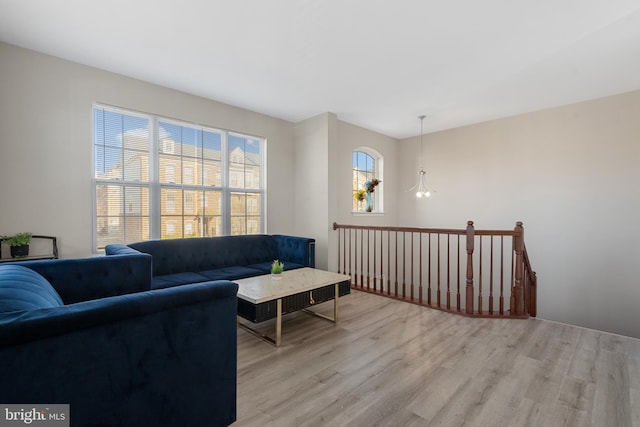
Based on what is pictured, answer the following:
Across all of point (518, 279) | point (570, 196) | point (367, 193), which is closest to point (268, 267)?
point (367, 193)

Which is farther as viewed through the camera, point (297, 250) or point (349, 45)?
point (297, 250)

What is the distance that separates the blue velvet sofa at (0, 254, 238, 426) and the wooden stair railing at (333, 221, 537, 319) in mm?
2659

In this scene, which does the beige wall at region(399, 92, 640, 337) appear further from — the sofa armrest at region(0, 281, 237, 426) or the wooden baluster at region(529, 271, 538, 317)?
the sofa armrest at region(0, 281, 237, 426)

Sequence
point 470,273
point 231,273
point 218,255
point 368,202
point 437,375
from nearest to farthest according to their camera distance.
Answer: point 437,375
point 470,273
point 231,273
point 218,255
point 368,202

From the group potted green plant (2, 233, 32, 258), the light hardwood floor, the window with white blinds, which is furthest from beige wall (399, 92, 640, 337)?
potted green plant (2, 233, 32, 258)

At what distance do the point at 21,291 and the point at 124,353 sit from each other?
0.54 metres

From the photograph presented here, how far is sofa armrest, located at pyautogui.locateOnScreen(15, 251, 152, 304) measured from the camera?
6.62ft

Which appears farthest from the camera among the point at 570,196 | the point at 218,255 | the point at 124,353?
the point at 570,196

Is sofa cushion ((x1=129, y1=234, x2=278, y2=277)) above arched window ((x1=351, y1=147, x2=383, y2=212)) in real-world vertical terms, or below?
below

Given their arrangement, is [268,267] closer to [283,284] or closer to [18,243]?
[283,284]

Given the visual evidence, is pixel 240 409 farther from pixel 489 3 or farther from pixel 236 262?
pixel 489 3

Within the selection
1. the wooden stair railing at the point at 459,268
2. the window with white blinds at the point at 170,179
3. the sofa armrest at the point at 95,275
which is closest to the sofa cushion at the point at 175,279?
the sofa armrest at the point at 95,275

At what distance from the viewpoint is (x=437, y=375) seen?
2092mm

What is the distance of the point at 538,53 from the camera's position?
287 centimetres
